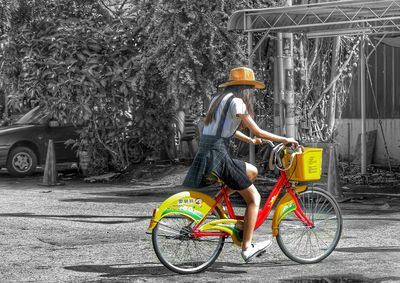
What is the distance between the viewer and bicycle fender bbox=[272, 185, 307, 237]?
8.64m

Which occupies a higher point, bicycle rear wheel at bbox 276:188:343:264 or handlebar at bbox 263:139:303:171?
handlebar at bbox 263:139:303:171

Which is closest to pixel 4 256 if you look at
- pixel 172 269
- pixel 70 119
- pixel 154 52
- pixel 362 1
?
pixel 172 269

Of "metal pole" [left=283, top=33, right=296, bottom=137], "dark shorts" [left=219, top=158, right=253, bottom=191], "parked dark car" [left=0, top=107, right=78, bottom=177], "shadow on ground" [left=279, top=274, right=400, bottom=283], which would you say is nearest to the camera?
"shadow on ground" [left=279, top=274, right=400, bottom=283]

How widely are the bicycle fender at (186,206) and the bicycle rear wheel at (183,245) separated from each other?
61 mm

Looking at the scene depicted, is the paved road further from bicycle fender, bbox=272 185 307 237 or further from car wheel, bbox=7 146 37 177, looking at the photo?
car wheel, bbox=7 146 37 177

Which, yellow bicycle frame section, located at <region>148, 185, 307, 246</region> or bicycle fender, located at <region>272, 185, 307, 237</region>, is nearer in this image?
yellow bicycle frame section, located at <region>148, 185, 307, 246</region>

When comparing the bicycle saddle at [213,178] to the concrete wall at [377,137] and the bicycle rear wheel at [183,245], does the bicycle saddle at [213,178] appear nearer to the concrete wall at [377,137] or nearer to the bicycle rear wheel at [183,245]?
the bicycle rear wheel at [183,245]

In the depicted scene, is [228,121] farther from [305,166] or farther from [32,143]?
[32,143]

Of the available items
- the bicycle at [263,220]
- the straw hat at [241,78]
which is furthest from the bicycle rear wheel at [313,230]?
the straw hat at [241,78]

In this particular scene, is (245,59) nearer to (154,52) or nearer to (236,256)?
(154,52)

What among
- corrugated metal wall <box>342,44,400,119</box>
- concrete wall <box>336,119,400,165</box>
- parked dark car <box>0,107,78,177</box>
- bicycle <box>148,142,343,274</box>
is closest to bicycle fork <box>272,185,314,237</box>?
bicycle <box>148,142,343,274</box>

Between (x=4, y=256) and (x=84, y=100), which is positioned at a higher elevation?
(x=84, y=100)

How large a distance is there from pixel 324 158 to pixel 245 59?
8.04ft

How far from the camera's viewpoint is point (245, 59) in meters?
18.3
